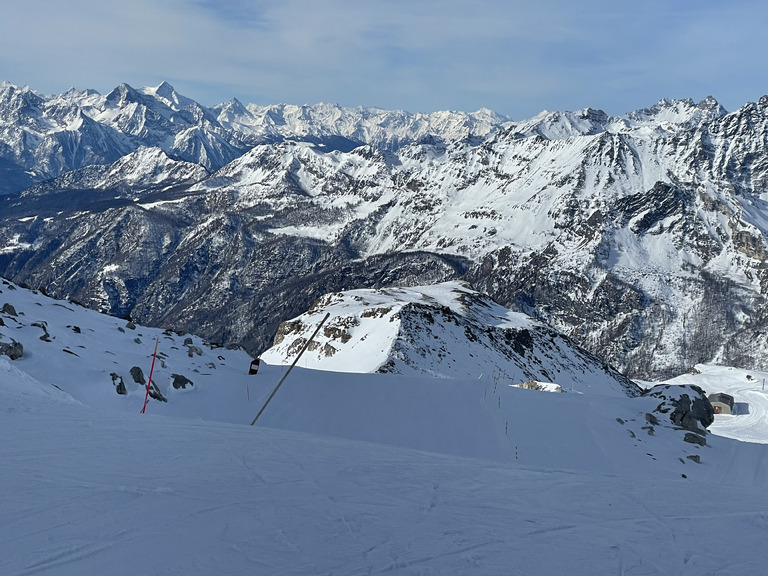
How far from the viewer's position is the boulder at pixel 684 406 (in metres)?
35.3

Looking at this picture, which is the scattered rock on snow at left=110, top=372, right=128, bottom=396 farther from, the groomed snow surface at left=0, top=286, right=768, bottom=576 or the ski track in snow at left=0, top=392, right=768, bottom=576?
the ski track in snow at left=0, top=392, right=768, bottom=576

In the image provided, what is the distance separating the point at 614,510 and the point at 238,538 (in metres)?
6.74

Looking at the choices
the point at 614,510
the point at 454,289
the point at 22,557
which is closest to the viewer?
the point at 22,557

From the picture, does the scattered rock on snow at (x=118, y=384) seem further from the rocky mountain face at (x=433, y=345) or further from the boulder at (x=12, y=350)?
the rocky mountain face at (x=433, y=345)

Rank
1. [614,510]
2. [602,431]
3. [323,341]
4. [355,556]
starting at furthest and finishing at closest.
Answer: [323,341], [602,431], [614,510], [355,556]

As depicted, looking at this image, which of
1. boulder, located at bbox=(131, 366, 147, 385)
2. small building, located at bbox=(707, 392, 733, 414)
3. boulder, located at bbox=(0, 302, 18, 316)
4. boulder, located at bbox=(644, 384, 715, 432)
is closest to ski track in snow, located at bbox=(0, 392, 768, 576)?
boulder, located at bbox=(131, 366, 147, 385)

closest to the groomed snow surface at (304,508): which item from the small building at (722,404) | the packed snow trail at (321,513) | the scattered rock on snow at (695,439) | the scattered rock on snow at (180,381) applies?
the packed snow trail at (321,513)

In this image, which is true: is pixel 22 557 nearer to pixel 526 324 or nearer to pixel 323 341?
pixel 323 341

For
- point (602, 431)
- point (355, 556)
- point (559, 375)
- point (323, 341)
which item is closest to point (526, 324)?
point (559, 375)

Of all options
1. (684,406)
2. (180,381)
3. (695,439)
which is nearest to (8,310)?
(180,381)

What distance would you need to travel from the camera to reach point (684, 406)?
36438mm

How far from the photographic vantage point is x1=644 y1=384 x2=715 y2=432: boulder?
35.3 m

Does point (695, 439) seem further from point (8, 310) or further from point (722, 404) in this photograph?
point (722, 404)

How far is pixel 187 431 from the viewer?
1445 centimetres
